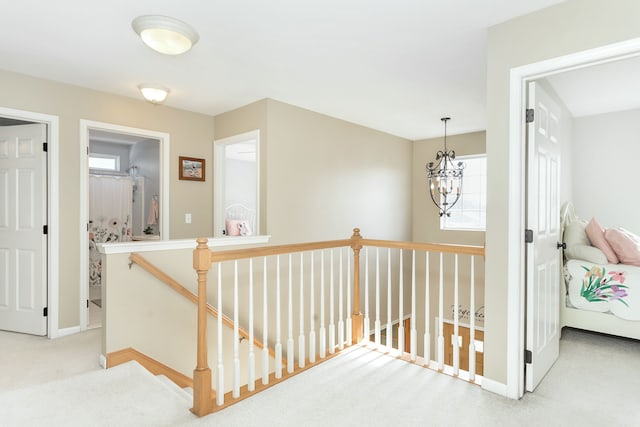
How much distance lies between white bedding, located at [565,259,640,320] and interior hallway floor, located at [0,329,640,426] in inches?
15.1

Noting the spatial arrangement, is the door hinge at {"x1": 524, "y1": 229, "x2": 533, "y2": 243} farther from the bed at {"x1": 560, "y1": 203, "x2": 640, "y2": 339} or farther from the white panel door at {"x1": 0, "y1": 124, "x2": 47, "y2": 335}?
the white panel door at {"x1": 0, "y1": 124, "x2": 47, "y2": 335}

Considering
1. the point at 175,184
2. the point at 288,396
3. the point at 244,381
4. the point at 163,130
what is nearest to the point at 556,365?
the point at 288,396

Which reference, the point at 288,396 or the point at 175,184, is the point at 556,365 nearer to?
the point at 288,396

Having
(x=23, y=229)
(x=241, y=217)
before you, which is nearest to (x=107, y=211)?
(x=241, y=217)

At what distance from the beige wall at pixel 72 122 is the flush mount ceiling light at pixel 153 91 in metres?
0.57

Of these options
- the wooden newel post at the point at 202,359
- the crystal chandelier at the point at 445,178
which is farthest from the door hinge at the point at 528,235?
the crystal chandelier at the point at 445,178

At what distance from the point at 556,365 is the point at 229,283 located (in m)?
2.86

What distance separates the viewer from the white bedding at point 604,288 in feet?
9.03

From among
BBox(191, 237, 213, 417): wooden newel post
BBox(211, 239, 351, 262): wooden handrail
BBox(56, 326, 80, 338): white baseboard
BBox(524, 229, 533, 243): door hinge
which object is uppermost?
BBox(524, 229, 533, 243): door hinge

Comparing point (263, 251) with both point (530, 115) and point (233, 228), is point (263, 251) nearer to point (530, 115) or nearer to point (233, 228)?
point (530, 115)

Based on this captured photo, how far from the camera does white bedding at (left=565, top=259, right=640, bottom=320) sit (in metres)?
2.75

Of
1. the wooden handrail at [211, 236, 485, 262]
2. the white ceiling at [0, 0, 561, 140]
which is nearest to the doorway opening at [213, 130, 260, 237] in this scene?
the white ceiling at [0, 0, 561, 140]

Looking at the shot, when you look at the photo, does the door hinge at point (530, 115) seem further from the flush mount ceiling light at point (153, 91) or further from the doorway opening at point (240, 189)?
the doorway opening at point (240, 189)

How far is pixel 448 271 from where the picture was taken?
5500 millimetres
